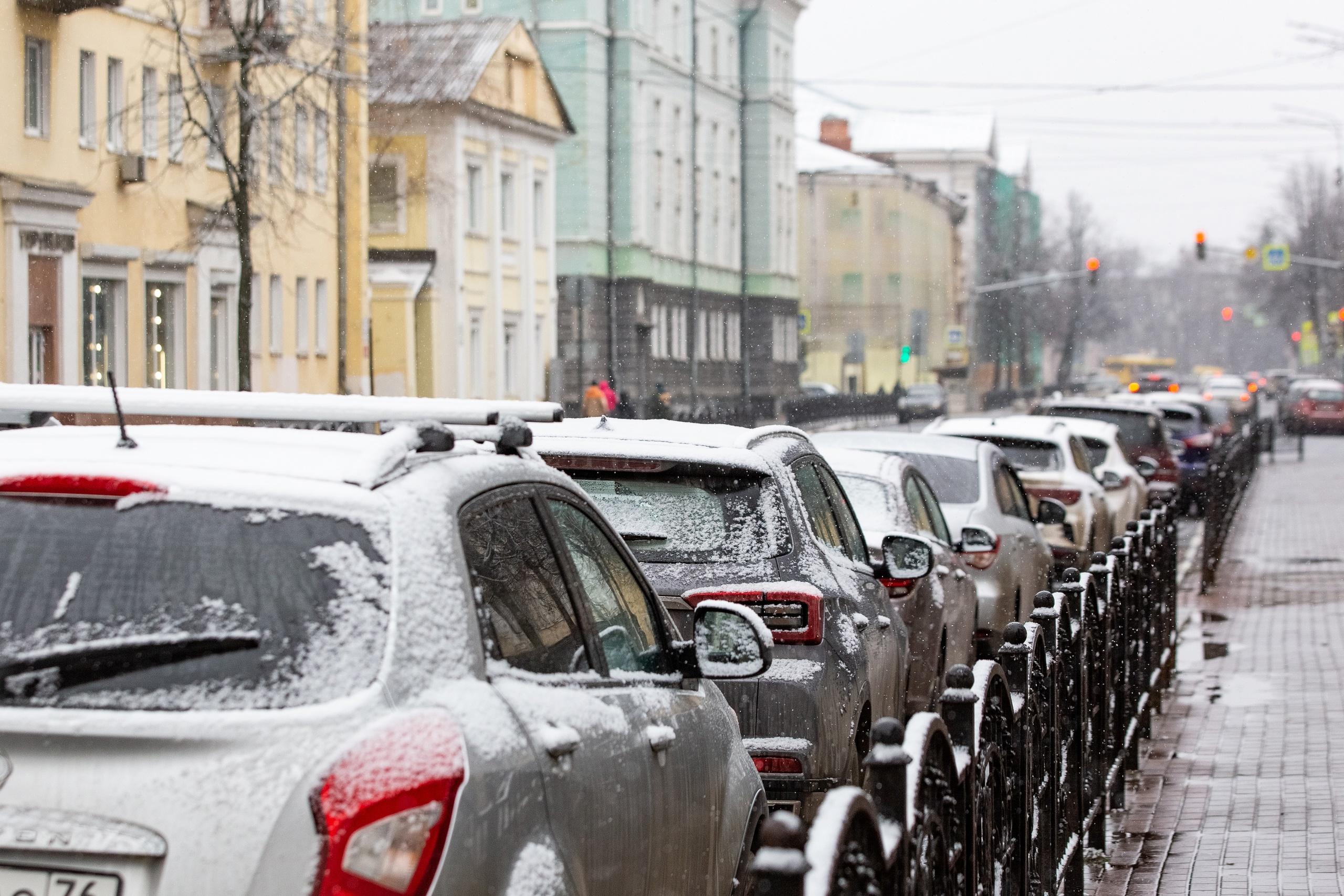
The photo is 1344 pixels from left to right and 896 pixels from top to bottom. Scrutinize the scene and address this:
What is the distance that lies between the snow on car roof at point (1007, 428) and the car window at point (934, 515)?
5.93 meters

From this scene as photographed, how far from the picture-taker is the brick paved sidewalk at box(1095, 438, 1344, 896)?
7270mm

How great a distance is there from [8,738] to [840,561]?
470cm

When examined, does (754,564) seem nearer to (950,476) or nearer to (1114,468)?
(950,476)

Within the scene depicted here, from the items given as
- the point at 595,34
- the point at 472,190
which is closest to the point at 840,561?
the point at 472,190

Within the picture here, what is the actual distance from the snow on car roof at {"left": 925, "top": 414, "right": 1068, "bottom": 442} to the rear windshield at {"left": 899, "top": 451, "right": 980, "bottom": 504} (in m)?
3.64

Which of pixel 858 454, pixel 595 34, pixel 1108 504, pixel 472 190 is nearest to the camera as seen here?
pixel 858 454

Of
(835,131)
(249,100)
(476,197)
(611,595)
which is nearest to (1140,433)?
(249,100)

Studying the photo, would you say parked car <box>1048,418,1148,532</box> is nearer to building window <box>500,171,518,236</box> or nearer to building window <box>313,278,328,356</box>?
building window <box>313,278,328,356</box>

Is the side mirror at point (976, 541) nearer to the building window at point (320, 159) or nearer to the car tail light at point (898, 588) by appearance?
the car tail light at point (898, 588)

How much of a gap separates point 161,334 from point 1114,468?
688 inches

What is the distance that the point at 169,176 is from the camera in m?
33.2

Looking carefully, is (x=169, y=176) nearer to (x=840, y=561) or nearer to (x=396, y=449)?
(x=840, y=561)

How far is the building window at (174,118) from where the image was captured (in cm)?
3253

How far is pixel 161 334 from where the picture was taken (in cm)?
3394
